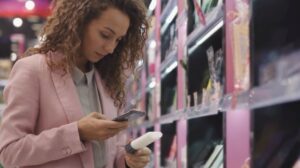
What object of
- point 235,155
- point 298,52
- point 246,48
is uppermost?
point 246,48

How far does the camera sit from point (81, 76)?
5.55 ft

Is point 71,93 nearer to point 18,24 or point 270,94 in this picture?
point 270,94

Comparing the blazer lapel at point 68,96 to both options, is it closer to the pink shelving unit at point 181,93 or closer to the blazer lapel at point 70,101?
the blazer lapel at point 70,101

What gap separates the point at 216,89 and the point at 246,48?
415mm

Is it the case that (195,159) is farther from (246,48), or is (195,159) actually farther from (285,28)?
(285,28)

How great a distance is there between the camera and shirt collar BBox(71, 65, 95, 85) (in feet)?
5.48

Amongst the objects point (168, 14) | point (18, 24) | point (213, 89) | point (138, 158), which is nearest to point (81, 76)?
point (138, 158)

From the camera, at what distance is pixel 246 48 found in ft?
4.58

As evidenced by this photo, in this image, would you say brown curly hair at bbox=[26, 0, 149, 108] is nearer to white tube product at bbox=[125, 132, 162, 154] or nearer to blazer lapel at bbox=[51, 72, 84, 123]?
blazer lapel at bbox=[51, 72, 84, 123]

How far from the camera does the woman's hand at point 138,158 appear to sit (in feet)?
5.62

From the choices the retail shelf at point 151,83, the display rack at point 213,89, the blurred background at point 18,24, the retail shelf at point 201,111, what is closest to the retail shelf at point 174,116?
the display rack at point 213,89

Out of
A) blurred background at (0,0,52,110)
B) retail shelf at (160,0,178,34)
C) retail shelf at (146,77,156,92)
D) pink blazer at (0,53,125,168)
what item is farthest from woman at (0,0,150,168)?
blurred background at (0,0,52,110)

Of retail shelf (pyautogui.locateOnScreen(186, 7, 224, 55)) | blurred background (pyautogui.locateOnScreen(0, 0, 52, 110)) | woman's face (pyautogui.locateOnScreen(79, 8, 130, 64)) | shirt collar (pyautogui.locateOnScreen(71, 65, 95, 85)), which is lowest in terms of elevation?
shirt collar (pyautogui.locateOnScreen(71, 65, 95, 85))

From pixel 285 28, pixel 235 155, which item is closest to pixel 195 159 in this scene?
pixel 235 155
